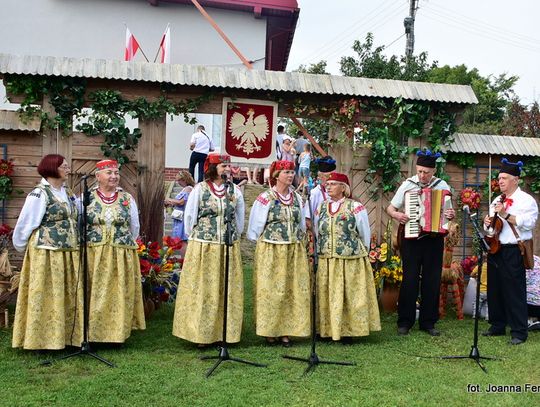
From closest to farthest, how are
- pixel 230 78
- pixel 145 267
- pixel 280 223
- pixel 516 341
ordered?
pixel 280 223, pixel 516 341, pixel 145 267, pixel 230 78

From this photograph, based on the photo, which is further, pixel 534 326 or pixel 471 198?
pixel 471 198

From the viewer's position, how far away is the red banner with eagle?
24.0 feet

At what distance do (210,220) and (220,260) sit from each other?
0.37 m

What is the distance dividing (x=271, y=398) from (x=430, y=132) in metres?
4.68

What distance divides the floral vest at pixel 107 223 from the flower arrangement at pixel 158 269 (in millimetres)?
1273

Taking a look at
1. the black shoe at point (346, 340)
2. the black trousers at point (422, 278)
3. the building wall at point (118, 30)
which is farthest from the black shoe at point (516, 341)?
the building wall at point (118, 30)

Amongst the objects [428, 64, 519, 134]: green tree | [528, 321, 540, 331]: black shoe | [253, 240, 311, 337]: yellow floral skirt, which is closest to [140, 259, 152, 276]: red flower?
[253, 240, 311, 337]: yellow floral skirt

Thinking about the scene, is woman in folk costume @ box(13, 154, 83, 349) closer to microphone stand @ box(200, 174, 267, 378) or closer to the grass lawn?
the grass lawn

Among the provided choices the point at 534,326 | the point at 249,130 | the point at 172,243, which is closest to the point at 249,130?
the point at 249,130

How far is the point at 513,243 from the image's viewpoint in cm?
594

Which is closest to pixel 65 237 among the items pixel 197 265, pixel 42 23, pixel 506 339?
pixel 197 265

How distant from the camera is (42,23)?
12.8 m

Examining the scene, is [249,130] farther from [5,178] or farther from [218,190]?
[5,178]

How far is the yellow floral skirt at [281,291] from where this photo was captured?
18.0ft
